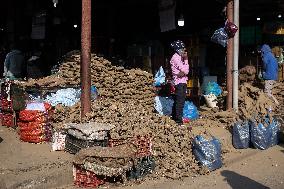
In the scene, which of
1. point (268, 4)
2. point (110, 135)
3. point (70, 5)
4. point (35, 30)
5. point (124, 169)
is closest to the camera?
point (124, 169)

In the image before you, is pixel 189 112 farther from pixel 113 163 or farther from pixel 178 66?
pixel 113 163

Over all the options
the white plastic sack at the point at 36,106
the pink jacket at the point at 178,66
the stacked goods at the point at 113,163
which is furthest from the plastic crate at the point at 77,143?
the pink jacket at the point at 178,66

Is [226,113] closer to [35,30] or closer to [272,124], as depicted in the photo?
[272,124]

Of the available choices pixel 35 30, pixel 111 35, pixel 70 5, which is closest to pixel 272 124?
pixel 111 35

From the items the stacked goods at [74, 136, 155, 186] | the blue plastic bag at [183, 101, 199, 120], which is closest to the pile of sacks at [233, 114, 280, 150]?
the blue plastic bag at [183, 101, 199, 120]

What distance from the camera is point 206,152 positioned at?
23.6 ft

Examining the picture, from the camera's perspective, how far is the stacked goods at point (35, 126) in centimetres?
788

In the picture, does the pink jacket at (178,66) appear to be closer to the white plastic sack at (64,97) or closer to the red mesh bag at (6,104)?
the white plastic sack at (64,97)

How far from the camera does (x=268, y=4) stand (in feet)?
41.2

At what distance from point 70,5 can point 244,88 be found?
6.72 m

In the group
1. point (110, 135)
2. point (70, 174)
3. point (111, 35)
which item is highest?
point (111, 35)

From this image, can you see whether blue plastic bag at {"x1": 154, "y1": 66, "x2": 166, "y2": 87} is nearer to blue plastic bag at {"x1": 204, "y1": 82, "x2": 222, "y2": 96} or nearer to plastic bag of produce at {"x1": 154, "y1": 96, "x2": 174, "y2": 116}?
plastic bag of produce at {"x1": 154, "y1": 96, "x2": 174, "y2": 116}

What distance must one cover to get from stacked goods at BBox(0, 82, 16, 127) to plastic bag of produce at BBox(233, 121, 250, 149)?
5008 mm

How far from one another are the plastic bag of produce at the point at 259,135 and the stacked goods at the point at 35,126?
4.32 metres
